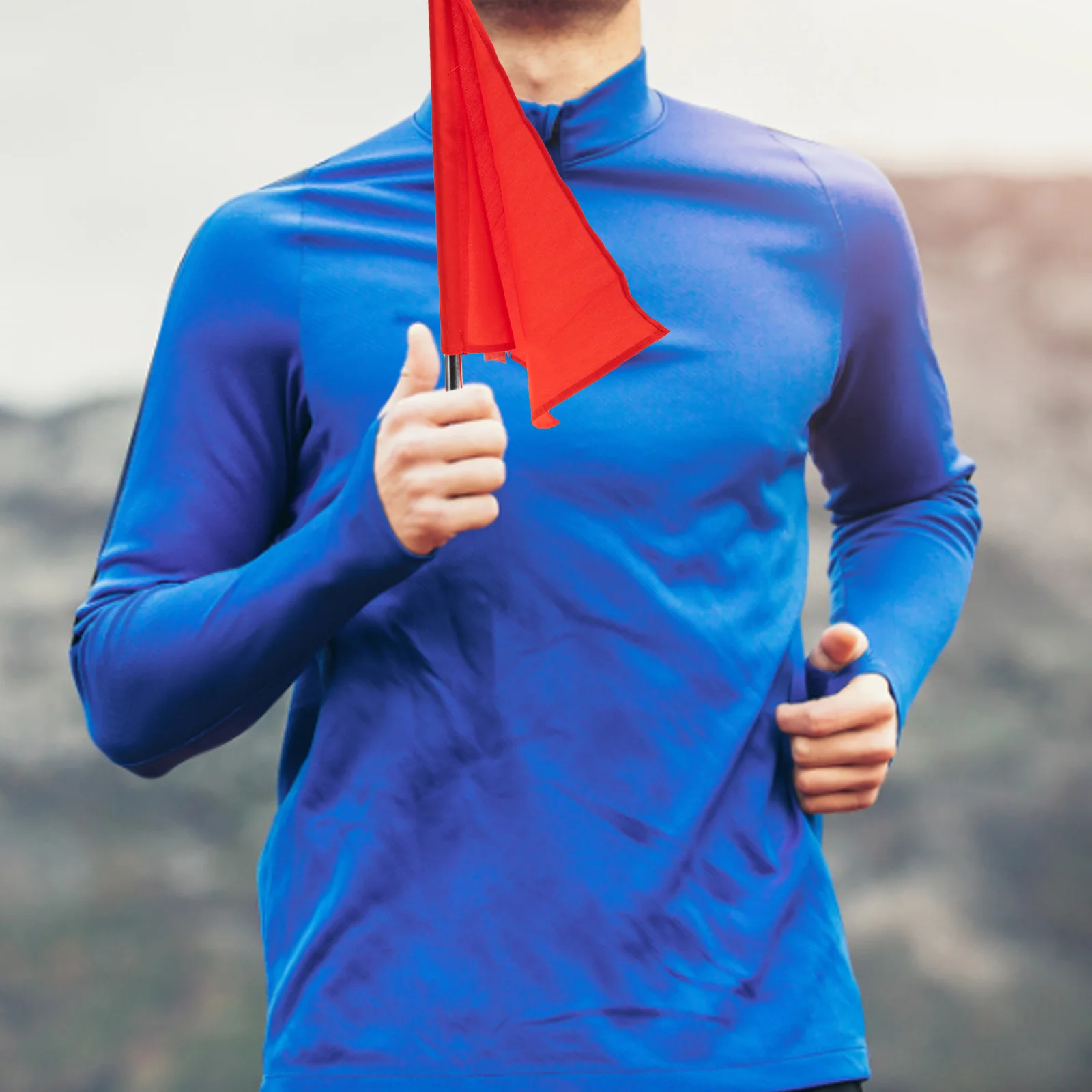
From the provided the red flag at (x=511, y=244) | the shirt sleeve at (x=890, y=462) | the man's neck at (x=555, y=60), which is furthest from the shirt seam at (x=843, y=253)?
the red flag at (x=511, y=244)

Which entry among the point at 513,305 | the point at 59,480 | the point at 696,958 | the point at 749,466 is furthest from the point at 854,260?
the point at 59,480

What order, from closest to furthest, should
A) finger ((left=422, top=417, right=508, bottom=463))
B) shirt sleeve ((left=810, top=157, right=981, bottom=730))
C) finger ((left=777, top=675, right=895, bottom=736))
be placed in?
finger ((left=422, top=417, right=508, bottom=463)) < finger ((left=777, top=675, right=895, bottom=736)) < shirt sleeve ((left=810, top=157, right=981, bottom=730))

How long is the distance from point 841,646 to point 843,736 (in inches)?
1.9

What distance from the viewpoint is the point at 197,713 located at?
2.19 feet

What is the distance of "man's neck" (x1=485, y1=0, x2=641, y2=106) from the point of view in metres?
0.78

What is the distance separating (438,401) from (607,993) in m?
0.28

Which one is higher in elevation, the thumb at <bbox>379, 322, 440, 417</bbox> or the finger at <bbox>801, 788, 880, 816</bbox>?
the thumb at <bbox>379, 322, 440, 417</bbox>

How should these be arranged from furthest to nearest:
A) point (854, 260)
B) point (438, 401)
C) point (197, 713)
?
point (854, 260) < point (197, 713) < point (438, 401)

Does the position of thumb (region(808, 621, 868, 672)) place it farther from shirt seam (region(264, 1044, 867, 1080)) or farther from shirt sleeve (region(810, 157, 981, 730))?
shirt seam (region(264, 1044, 867, 1080))

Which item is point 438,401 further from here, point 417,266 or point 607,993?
point 607,993

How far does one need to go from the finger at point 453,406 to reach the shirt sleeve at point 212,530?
0.09m

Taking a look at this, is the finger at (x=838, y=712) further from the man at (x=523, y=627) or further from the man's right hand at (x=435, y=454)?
the man's right hand at (x=435, y=454)

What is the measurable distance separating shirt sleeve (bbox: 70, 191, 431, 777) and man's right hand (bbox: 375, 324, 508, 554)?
0.06 m

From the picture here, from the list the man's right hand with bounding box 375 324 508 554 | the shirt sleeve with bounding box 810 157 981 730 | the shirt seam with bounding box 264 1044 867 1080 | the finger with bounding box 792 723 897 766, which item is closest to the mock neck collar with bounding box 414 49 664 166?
the shirt sleeve with bounding box 810 157 981 730
